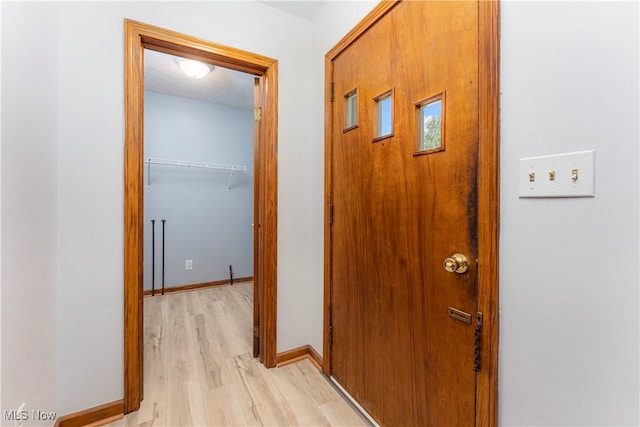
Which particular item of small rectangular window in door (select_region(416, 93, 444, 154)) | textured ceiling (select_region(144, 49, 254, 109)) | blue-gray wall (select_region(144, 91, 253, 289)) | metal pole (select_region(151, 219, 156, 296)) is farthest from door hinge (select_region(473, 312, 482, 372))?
metal pole (select_region(151, 219, 156, 296))

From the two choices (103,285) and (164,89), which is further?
(164,89)

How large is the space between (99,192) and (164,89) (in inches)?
89.8

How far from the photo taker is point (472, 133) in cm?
91

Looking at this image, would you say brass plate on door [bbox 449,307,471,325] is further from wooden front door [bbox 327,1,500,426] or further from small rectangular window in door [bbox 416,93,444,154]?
small rectangular window in door [bbox 416,93,444,154]

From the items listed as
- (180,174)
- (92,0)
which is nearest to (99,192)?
(92,0)

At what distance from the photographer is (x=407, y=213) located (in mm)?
1149

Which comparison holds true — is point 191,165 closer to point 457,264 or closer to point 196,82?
point 196,82

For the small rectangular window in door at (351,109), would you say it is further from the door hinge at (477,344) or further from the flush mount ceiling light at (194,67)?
the flush mount ceiling light at (194,67)

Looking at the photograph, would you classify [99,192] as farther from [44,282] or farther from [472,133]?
[472,133]

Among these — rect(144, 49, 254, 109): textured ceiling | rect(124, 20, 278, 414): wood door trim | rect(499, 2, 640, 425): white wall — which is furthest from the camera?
rect(144, 49, 254, 109): textured ceiling

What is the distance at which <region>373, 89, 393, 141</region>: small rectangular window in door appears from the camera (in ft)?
4.09

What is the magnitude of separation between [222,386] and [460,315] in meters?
1.44

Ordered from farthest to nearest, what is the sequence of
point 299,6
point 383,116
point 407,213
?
point 299,6, point 383,116, point 407,213

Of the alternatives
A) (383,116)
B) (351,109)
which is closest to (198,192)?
(351,109)
